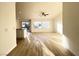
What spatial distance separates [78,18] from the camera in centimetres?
379

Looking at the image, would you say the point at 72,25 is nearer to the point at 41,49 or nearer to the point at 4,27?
the point at 41,49

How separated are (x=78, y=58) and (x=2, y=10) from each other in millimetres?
2935

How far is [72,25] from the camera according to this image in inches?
167

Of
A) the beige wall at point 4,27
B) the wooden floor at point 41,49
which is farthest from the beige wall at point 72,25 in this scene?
the beige wall at point 4,27

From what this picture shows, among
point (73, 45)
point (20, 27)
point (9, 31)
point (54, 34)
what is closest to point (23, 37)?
point (20, 27)

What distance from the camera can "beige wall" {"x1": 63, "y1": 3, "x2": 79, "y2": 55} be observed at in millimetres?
3941

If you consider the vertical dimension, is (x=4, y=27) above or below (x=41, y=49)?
above

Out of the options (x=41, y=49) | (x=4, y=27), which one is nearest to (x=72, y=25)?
(x=41, y=49)

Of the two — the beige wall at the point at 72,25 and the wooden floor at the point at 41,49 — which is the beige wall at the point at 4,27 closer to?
the wooden floor at the point at 41,49

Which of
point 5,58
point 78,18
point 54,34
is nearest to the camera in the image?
point 5,58

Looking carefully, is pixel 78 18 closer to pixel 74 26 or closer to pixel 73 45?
pixel 74 26

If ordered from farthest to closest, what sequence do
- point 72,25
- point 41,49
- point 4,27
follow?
point 41,49, point 72,25, point 4,27

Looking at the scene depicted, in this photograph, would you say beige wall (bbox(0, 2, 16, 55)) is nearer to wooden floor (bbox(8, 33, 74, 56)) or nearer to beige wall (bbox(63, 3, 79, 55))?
wooden floor (bbox(8, 33, 74, 56))

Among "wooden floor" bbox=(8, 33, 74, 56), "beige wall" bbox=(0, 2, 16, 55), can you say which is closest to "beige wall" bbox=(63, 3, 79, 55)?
"wooden floor" bbox=(8, 33, 74, 56)
